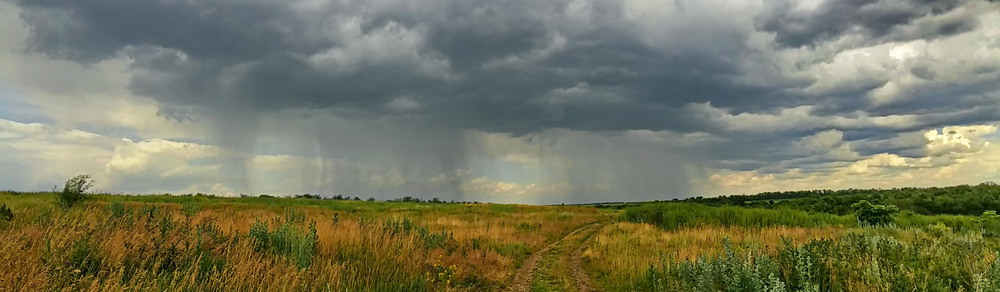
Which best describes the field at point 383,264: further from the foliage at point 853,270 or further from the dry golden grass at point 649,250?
the dry golden grass at point 649,250

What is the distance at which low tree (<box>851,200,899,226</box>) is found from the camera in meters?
26.7

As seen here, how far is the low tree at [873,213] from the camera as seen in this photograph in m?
26.7

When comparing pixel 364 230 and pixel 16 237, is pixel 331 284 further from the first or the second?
pixel 364 230

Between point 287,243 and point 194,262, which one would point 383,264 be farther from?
point 194,262

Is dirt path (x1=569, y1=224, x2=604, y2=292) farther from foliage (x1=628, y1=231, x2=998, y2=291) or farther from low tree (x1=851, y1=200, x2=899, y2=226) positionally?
low tree (x1=851, y1=200, x2=899, y2=226)

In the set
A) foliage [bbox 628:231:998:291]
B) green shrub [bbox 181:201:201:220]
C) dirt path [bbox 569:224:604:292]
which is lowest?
dirt path [bbox 569:224:604:292]

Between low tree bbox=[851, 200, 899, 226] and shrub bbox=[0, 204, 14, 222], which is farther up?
shrub bbox=[0, 204, 14, 222]

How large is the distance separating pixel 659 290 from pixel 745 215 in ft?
92.9

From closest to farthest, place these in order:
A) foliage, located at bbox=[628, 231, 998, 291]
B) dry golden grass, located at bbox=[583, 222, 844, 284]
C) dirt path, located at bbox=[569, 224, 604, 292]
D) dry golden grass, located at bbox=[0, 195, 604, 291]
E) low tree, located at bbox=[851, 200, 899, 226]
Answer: dry golden grass, located at bbox=[0, 195, 604, 291] < foliage, located at bbox=[628, 231, 998, 291] < dirt path, located at bbox=[569, 224, 604, 292] < dry golden grass, located at bbox=[583, 222, 844, 284] < low tree, located at bbox=[851, 200, 899, 226]

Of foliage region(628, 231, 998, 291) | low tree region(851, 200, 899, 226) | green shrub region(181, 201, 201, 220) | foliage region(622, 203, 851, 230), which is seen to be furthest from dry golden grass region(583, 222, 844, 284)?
green shrub region(181, 201, 201, 220)

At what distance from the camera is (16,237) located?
7141 millimetres

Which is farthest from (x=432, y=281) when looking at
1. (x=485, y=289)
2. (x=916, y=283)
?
(x=916, y=283)

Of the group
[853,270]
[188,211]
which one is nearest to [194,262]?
[853,270]

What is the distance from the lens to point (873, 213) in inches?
1066
